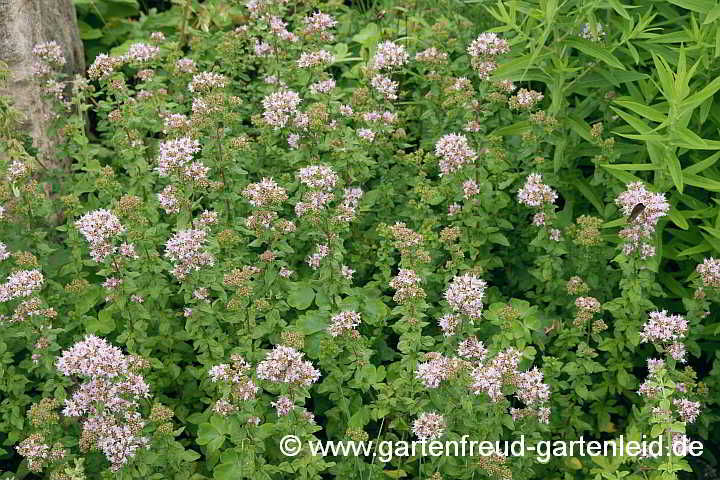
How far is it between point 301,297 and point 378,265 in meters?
0.37

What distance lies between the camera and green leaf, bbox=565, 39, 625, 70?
3.70m

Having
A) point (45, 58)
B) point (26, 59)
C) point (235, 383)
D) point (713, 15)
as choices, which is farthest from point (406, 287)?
point (26, 59)

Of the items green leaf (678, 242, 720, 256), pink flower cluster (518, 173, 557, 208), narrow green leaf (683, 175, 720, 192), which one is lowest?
green leaf (678, 242, 720, 256)

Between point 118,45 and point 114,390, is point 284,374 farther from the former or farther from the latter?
point 118,45

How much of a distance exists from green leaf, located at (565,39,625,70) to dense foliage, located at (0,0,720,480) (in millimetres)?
13

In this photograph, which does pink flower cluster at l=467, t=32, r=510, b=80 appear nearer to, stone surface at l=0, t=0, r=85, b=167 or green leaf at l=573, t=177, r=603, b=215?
green leaf at l=573, t=177, r=603, b=215

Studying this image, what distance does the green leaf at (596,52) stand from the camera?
3.70 m

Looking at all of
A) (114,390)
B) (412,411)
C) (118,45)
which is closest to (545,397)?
(412,411)

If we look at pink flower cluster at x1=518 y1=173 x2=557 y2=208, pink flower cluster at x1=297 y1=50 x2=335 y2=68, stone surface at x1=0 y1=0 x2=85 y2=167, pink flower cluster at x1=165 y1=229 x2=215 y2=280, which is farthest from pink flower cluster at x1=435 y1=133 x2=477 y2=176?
stone surface at x1=0 y1=0 x2=85 y2=167

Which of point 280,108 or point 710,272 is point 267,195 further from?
point 710,272

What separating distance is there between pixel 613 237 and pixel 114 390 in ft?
7.11

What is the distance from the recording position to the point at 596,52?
3742mm

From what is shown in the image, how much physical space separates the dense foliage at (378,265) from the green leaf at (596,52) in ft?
0.04

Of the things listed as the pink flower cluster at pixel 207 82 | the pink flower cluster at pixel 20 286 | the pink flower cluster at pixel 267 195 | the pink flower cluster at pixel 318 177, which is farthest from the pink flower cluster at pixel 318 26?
the pink flower cluster at pixel 20 286
